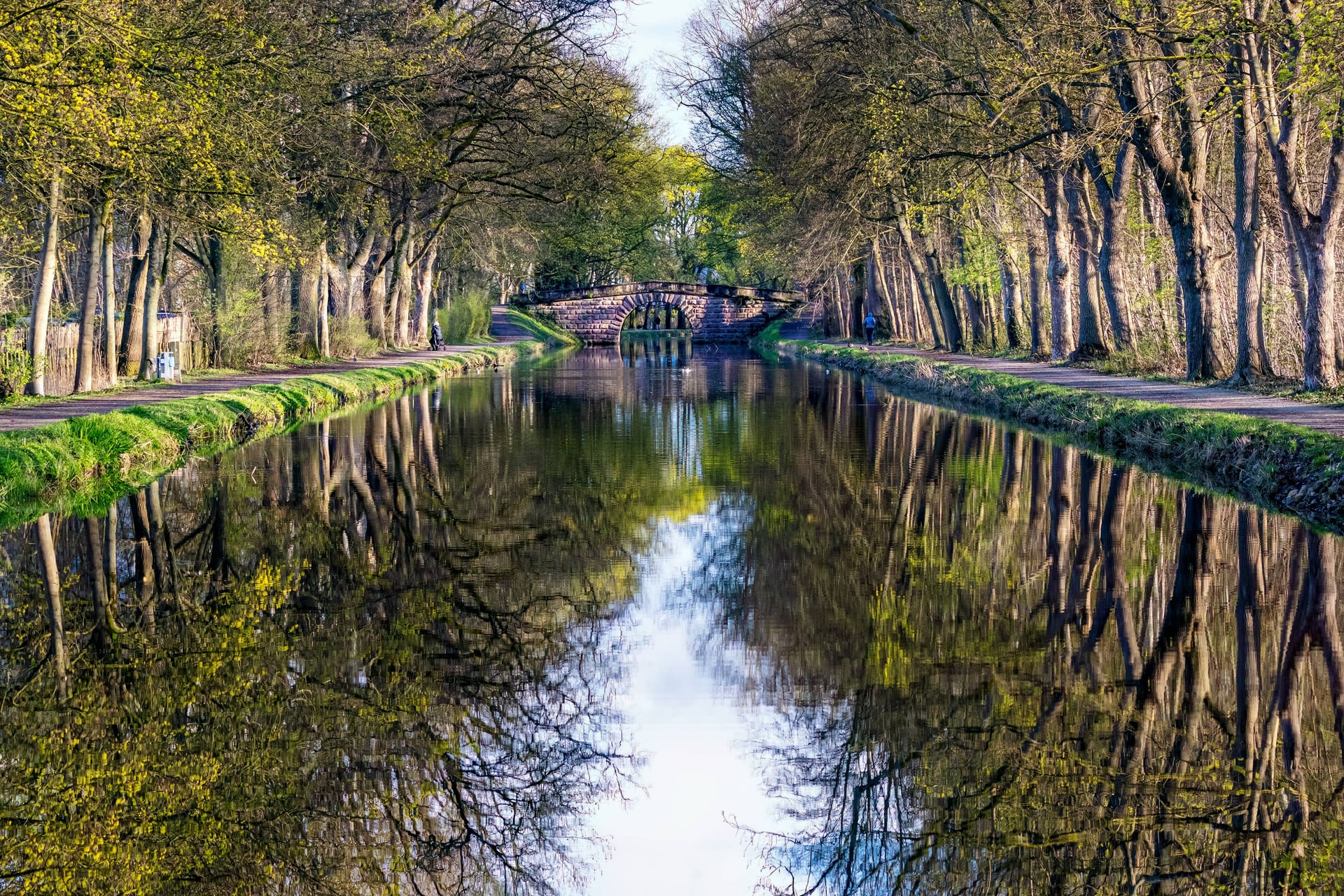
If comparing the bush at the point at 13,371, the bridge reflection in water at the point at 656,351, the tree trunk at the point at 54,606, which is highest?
the bush at the point at 13,371

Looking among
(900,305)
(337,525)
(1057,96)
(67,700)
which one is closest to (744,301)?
(900,305)

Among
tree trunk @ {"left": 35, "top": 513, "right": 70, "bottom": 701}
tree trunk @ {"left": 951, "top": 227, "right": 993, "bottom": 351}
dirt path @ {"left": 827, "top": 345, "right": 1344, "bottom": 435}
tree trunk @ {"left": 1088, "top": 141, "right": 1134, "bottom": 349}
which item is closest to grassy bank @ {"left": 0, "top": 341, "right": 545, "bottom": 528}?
tree trunk @ {"left": 35, "top": 513, "right": 70, "bottom": 701}

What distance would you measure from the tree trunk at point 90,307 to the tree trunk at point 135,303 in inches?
87.7

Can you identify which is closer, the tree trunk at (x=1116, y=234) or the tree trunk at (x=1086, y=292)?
the tree trunk at (x=1116, y=234)

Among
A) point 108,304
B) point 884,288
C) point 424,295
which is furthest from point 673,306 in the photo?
point 108,304

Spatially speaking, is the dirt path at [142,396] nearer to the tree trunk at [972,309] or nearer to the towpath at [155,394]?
the towpath at [155,394]

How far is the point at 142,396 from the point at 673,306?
63.0m

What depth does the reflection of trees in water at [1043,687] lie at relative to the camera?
548cm

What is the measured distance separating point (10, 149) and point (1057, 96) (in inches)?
693

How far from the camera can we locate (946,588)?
33.4 ft

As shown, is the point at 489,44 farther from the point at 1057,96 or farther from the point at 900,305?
the point at 900,305

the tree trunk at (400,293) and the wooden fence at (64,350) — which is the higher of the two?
the tree trunk at (400,293)

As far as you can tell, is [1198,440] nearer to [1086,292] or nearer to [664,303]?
[1086,292]

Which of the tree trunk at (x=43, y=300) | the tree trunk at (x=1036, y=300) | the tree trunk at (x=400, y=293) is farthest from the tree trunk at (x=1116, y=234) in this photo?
the tree trunk at (x=400, y=293)
